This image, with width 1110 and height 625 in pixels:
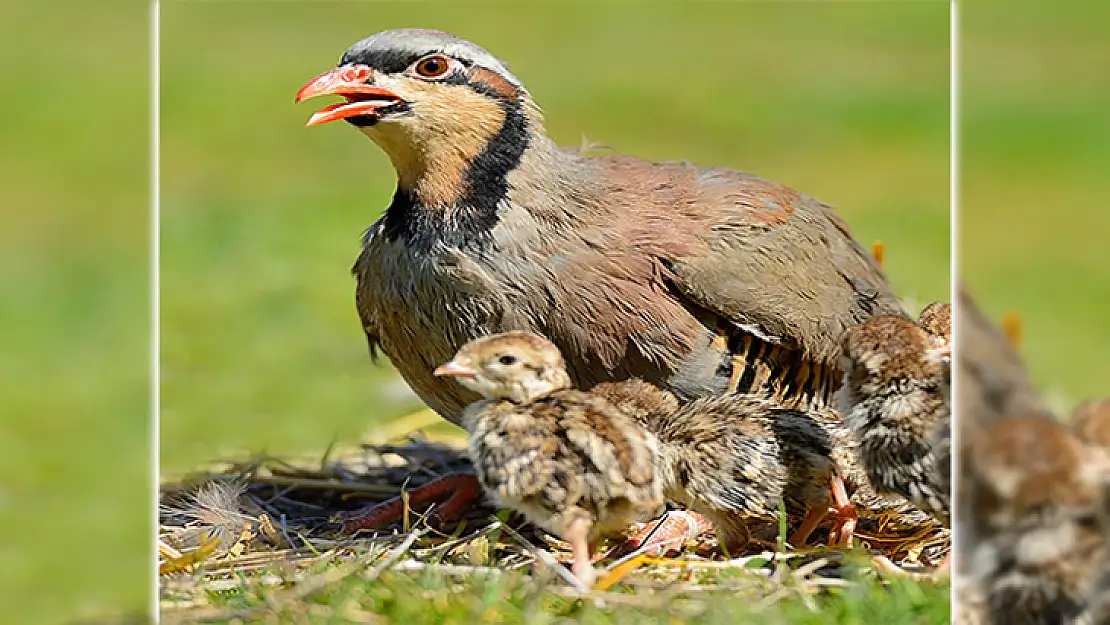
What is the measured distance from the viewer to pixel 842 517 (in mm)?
3953

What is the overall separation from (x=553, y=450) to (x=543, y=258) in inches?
26.0

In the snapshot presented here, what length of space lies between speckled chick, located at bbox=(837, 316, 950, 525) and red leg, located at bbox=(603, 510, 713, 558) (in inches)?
22.1

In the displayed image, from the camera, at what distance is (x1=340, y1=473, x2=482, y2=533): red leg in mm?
4426

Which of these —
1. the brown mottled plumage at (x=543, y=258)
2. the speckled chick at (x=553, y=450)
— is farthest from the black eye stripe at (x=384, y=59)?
the speckled chick at (x=553, y=450)

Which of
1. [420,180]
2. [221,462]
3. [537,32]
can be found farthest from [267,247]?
[420,180]

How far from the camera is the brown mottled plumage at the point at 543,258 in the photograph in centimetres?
394

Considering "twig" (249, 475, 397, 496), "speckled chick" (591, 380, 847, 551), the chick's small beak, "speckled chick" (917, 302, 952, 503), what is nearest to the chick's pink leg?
"speckled chick" (591, 380, 847, 551)

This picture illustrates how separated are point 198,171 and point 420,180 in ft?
16.9

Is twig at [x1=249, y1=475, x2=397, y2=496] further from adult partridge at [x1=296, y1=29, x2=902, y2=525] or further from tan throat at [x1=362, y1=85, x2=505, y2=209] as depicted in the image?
tan throat at [x1=362, y1=85, x2=505, y2=209]
